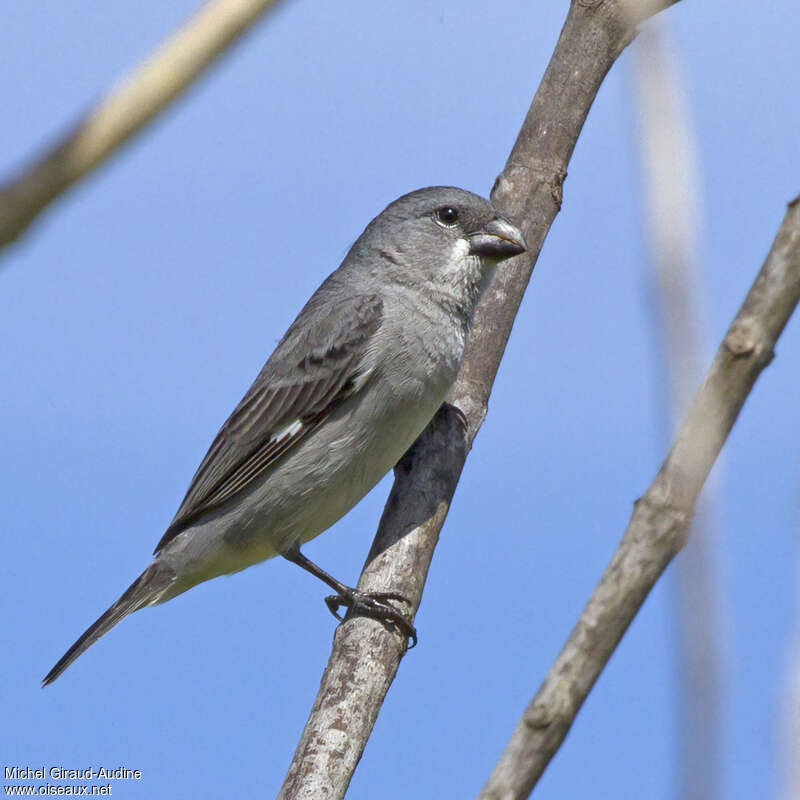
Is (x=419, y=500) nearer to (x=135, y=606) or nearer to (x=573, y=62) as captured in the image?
(x=135, y=606)

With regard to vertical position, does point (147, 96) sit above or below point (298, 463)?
below

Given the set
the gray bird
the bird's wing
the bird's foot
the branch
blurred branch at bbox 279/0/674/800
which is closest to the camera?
the branch

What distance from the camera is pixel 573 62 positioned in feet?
20.3

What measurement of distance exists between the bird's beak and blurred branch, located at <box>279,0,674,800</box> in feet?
0.60

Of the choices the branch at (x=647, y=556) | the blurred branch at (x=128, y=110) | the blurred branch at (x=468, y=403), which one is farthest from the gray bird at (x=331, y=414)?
the blurred branch at (x=128, y=110)

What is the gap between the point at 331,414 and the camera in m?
5.91

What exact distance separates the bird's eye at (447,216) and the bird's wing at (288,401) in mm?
645

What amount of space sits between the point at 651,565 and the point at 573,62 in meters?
5.17

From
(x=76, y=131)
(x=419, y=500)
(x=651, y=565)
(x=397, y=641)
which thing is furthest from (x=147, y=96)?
(x=419, y=500)

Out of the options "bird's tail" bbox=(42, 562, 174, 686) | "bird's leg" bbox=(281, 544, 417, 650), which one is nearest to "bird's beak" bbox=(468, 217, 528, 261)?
"bird's leg" bbox=(281, 544, 417, 650)

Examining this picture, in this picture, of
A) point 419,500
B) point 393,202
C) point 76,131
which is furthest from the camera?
point 393,202

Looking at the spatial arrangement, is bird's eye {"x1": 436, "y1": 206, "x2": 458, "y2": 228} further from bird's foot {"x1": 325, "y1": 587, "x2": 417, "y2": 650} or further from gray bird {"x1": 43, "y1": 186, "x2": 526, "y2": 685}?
bird's foot {"x1": 325, "y1": 587, "x2": 417, "y2": 650}

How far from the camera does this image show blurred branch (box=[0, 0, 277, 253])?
2.90 ft

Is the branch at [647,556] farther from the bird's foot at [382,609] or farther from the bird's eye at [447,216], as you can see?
the bird's eye at [447,216]
